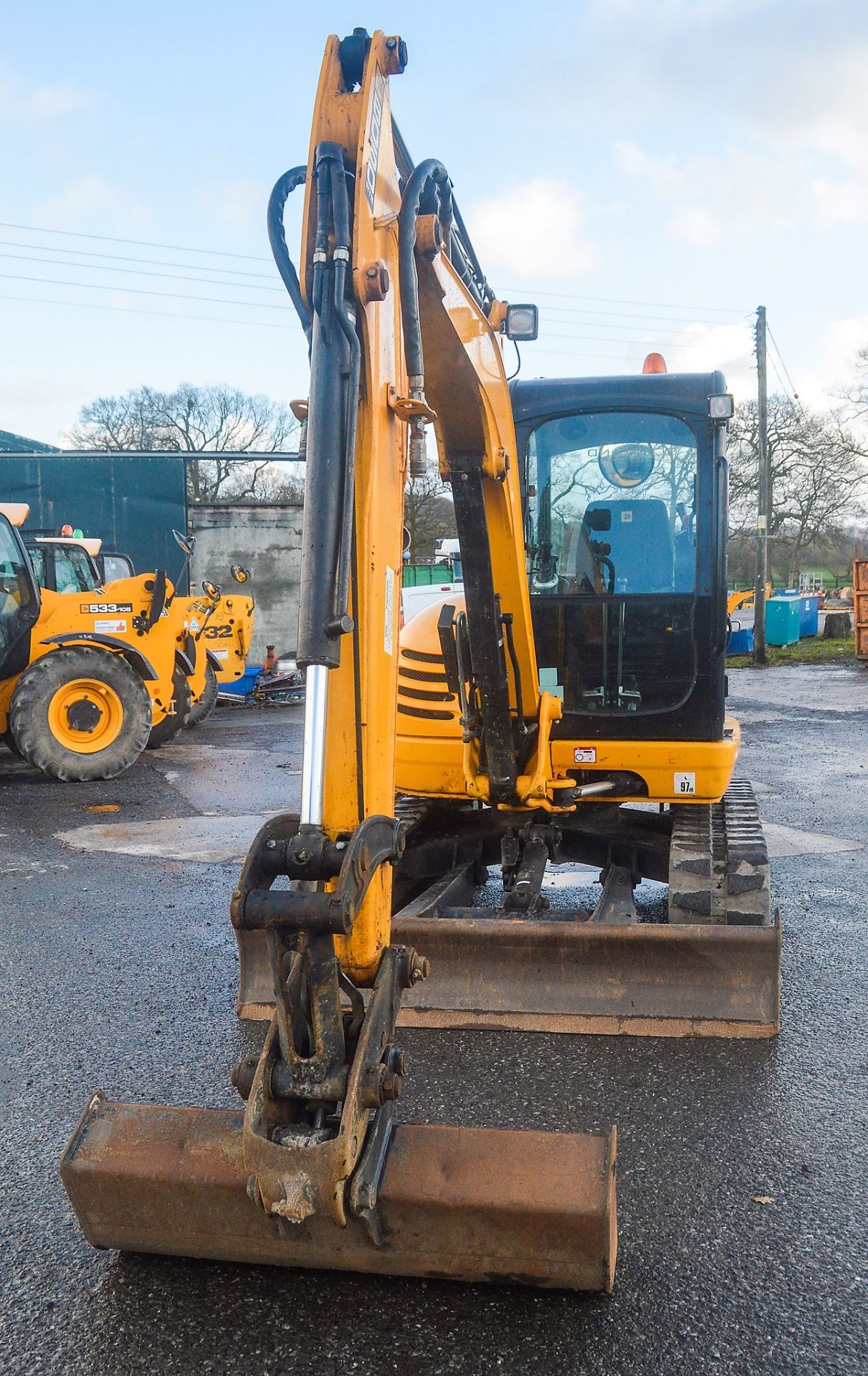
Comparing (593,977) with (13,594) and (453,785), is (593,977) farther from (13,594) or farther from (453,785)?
(13,594)

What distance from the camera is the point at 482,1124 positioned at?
3252 millimetres

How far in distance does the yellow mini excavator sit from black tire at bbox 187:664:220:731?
8.82 meters

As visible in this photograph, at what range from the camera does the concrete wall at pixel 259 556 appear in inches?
842

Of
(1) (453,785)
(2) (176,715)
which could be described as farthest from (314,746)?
(2) (176,715)

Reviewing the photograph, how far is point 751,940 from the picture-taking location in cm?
374

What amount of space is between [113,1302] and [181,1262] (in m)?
0.18

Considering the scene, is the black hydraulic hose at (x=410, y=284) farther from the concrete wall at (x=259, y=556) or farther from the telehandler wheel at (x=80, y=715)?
the concrete wall at (x=259, y=556)

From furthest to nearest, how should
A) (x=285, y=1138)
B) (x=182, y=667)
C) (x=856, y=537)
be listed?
(x=856, y=537)
(x=182, y=667)
(x=285, y=1138)

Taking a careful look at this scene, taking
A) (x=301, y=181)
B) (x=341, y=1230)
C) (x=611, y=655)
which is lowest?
(x=341, y=1230)

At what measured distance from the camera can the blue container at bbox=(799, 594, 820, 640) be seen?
28266 mm

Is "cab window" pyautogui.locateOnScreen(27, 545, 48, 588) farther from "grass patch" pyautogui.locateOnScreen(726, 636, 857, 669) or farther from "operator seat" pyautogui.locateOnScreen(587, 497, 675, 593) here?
"grass patch" pyautogui.locateOnScreen(726, 636, 857, 669)

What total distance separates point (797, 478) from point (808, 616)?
13.6 m

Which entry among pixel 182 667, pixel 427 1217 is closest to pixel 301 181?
pixel 427 1217

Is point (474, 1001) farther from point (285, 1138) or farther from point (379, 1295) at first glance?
point (285, 1138)
